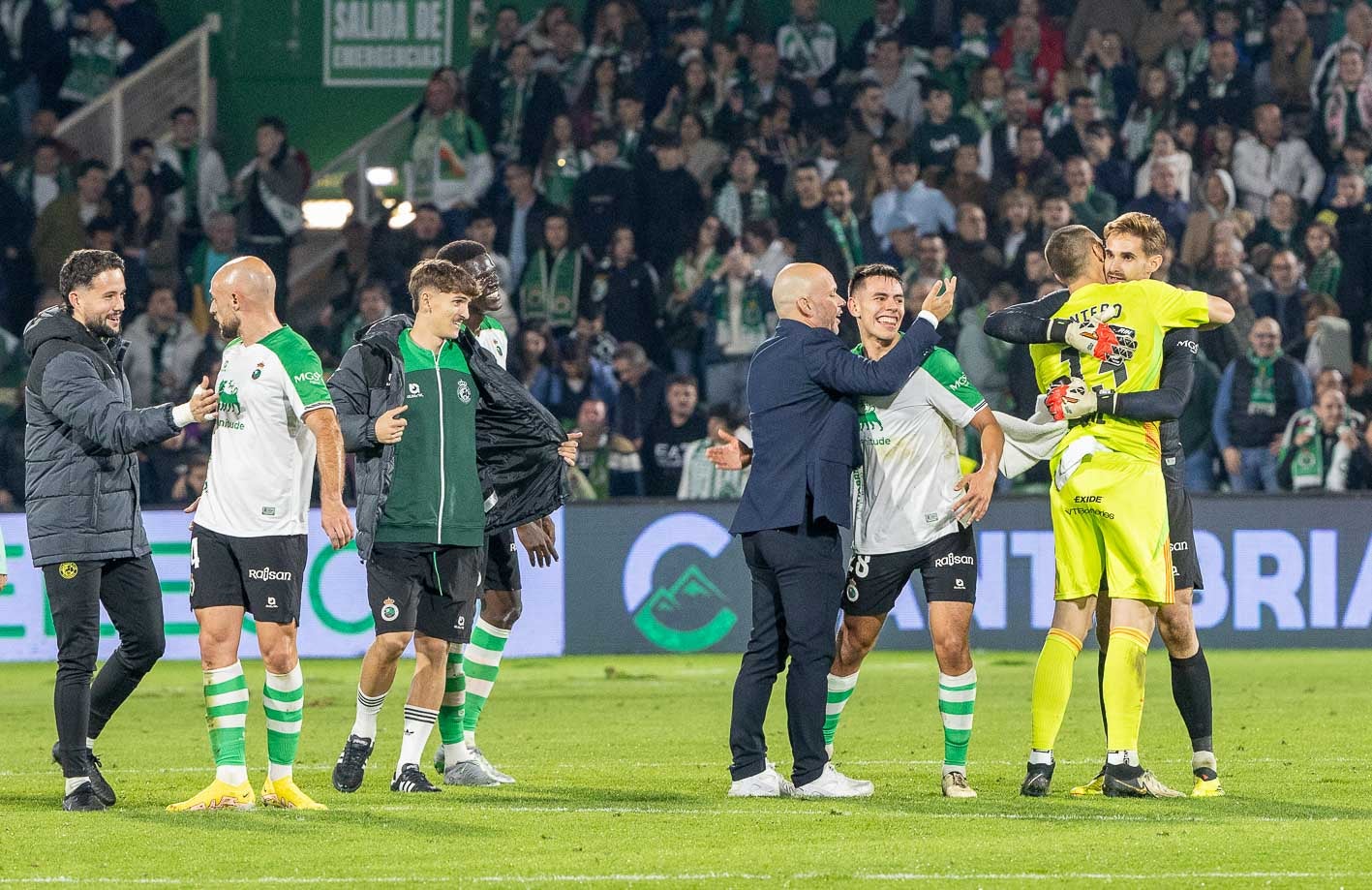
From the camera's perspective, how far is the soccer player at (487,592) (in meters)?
8.90

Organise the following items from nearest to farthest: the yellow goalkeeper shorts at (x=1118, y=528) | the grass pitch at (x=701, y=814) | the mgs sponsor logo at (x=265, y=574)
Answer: the grass pitch at (x=701, y=814), the mgs sponsor logo at (x=265, y=574), the yellow goalkeeper shorts at (x=1118, y=528)

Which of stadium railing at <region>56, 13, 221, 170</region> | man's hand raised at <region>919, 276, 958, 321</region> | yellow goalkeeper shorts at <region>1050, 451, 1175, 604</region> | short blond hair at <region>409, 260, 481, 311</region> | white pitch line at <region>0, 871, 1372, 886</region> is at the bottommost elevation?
white pitch line at <region>0, 871, 1372, 886</region>

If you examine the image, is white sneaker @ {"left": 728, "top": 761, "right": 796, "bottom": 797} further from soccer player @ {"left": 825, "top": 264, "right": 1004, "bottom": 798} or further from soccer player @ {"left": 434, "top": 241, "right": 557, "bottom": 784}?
soccer player @ {"left": 434, "top": 241, "right": 557, "bottom": 784}

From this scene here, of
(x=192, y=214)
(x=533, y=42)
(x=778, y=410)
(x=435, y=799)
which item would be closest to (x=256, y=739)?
(x=435, y=799)

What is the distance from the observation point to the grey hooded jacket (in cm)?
795

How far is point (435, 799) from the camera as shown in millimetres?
8141

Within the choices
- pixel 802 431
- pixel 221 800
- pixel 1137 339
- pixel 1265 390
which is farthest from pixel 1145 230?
pixel 1265 390

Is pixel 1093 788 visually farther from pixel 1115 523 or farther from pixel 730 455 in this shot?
pixel 730 455

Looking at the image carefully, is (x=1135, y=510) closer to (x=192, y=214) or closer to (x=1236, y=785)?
(x=1236, y=785)

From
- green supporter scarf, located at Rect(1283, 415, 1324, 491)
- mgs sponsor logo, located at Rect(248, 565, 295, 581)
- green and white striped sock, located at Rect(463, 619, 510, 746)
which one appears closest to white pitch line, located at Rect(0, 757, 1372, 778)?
green and white striped sock, located at Rect(463, 619, 510, 746)

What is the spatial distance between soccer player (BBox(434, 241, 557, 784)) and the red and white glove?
7.95 ft

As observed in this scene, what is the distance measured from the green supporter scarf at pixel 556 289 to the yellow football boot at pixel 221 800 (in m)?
11.8

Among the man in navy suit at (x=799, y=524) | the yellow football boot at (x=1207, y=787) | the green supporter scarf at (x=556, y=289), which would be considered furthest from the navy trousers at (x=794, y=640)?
the green supporter scarf at (x=556, y=289)

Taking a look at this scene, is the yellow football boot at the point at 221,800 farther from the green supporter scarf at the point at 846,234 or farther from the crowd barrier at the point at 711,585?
the green supporter scarf at the point at 846,234
